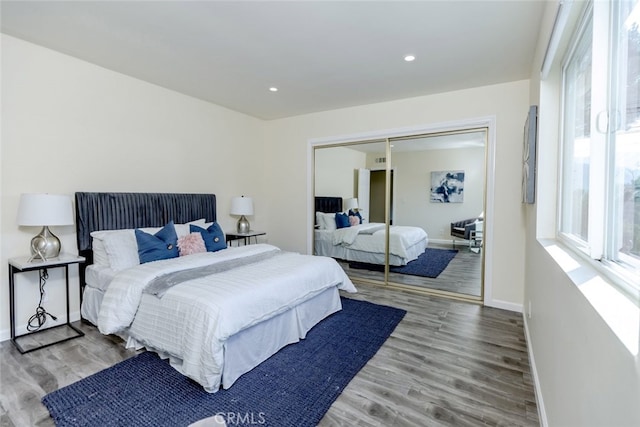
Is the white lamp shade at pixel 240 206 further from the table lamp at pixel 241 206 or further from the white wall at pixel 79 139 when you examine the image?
the white wall at pixel 79 139

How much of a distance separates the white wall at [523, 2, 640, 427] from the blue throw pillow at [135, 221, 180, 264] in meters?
3.29

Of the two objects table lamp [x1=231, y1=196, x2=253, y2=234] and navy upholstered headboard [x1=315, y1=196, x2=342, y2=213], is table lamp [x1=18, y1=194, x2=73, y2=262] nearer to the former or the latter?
table lamp [x1=231, y1=196, x2=253, y2=234]

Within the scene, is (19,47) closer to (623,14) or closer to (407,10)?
(407,10)

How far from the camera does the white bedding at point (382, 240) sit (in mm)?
4449

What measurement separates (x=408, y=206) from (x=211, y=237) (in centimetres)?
274

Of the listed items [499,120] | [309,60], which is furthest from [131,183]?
[499,120]

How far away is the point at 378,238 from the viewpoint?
15.2 ft

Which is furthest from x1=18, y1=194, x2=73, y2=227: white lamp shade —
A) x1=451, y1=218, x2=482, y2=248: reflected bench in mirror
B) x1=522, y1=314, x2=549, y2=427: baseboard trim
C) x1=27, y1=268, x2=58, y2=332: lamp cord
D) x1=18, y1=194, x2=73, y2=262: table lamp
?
x1=451, y1=218, x2=482, y2=248: reflected bench in mirror

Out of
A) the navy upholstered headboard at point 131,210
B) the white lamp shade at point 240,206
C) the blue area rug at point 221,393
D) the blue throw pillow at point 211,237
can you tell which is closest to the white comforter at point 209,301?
the blue area rug at point 221,393

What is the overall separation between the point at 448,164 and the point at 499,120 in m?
0.79

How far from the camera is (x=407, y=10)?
227cm

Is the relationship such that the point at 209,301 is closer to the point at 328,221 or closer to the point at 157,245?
the point at 157,245

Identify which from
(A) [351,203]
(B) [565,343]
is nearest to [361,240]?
(A) [351,203]

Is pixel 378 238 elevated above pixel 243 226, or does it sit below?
below
